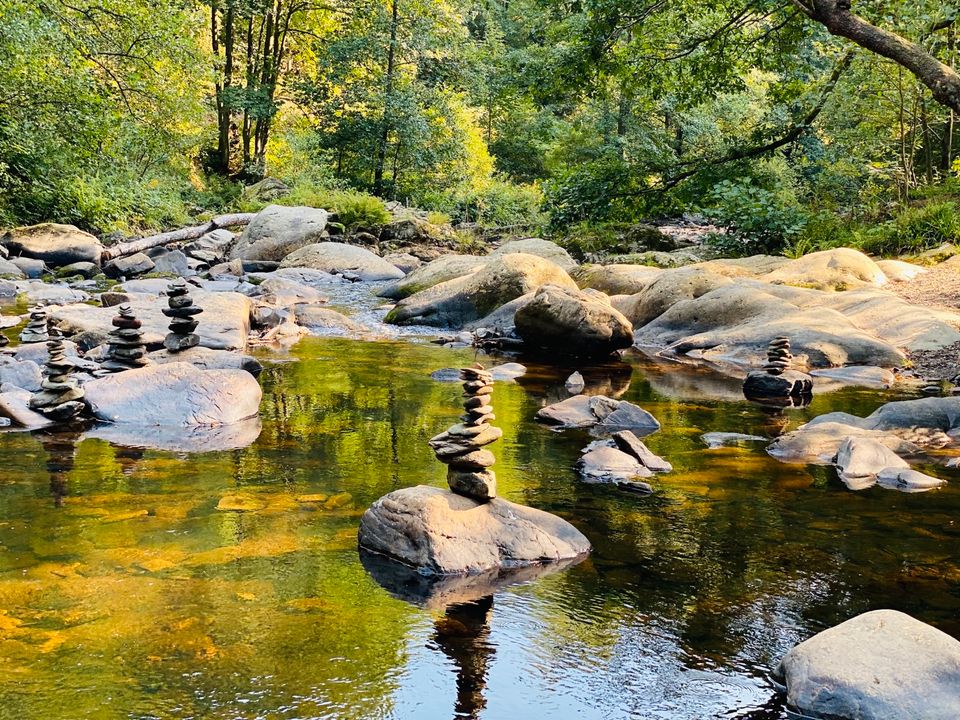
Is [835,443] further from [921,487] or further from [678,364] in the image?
[678,364]

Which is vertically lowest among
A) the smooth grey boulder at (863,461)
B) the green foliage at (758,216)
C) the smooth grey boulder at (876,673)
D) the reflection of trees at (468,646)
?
the reflection of trees at (468,646)

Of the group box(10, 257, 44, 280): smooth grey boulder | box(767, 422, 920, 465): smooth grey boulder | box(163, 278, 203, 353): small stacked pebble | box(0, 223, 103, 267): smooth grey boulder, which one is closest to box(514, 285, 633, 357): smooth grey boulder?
box(163, 278, 203, 353): small stacked pebble

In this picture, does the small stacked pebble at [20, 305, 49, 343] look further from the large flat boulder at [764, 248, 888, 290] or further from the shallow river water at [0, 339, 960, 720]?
the large flat boulder at [764, 248, 888, 290]

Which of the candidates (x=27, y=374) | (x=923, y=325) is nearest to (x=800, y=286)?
(x=923, y=325)

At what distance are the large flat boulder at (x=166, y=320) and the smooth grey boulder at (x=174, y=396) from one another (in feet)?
6.72

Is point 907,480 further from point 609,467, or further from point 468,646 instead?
point 468,646

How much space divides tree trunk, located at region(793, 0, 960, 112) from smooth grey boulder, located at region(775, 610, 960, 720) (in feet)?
22.3

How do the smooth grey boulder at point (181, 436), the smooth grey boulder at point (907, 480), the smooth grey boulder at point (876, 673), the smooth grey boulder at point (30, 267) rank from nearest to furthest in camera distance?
1. the smooth grey boulder at point (876, 673)
2. the smooth grey boulder at point (907, 480)
3. the smooth grey boulder at point (181, 436)
4. the smooth grey boulder at point (30, 267)

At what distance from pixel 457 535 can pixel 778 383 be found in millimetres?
5406

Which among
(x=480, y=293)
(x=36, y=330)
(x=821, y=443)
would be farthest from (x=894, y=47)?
(x=36, y=330)

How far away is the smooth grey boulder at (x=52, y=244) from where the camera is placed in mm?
17891

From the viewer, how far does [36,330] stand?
9477 mm

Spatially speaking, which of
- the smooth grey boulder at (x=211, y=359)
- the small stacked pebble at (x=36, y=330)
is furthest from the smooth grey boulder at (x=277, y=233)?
the smooth grey boulder at (x=211, y=359)

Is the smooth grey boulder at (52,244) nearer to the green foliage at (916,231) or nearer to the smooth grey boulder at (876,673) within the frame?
the green foliage at (916,231)
